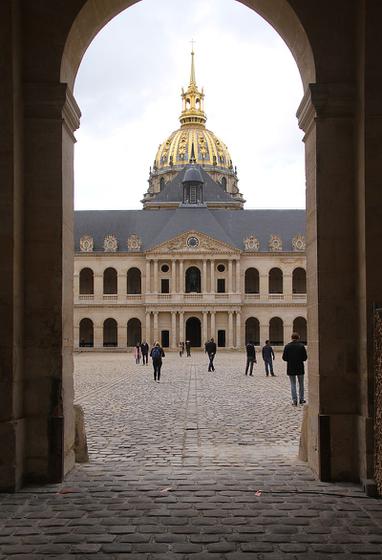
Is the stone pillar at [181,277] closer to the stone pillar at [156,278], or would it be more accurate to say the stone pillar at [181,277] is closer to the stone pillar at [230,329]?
the stone pillar at [156,278]

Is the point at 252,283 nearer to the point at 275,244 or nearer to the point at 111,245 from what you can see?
the point at 275,244

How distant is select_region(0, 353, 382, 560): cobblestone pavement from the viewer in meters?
5.11

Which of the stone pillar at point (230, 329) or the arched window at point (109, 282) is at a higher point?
the arched window at point (109, 282)

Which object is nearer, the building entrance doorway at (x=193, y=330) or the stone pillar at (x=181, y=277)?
the stone pillar at (x=181, y=277)

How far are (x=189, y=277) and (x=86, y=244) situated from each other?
10.7 meters

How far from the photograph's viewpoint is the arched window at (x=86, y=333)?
224 feet

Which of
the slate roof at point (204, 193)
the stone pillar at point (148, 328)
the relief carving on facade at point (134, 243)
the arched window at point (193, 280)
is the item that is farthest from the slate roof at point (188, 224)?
the slate roof at point (204, 193)

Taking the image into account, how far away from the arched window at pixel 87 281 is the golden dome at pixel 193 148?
113ft

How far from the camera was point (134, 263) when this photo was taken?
67062 mm

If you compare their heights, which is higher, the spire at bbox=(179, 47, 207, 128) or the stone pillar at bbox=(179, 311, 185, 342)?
the spire at bbox=(179, 47, 207, 128)

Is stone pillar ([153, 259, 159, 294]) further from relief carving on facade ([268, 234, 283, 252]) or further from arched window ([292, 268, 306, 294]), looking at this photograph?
arched window ([292, 268, 306, 294])

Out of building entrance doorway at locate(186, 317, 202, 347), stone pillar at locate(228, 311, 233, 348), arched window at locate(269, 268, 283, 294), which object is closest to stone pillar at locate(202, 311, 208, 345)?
building entrance doorway at locate(186, 317, 202, 347)

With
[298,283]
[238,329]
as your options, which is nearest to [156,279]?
[238,329]

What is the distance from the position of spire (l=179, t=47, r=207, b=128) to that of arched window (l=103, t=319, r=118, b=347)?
1914 inches
